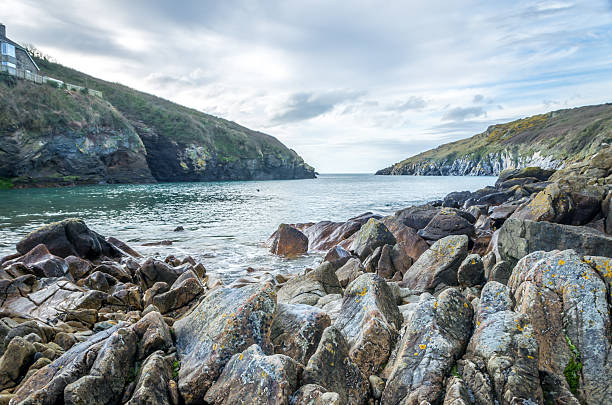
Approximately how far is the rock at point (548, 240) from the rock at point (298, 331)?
572cm

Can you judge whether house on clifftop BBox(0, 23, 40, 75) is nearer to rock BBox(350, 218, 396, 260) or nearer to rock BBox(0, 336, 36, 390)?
rock BBox(350, 218, 396, 260)

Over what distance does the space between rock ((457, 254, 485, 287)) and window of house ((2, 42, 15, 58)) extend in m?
108

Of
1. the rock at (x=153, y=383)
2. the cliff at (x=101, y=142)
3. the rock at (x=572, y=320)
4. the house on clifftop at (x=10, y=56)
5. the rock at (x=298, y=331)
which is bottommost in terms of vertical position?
the rock at (x=153, y=383)

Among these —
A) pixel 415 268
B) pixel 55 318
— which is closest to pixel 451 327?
pixel 415 268

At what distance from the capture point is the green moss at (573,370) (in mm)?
3738

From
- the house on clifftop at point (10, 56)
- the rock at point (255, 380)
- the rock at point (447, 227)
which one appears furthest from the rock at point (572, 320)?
the house on clifftop at point (10, 56)

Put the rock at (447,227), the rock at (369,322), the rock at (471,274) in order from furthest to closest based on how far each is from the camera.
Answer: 1. the rock at (447,227)
2. the rock at (471,274)
3. the rock at (369,322)

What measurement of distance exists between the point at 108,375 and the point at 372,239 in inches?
481

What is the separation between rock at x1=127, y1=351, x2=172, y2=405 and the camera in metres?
3.98

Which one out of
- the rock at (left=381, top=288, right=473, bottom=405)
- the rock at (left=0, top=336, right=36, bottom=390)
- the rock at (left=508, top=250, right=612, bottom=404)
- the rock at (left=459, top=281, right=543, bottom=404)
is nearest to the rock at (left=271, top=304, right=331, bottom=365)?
the rock at (left=381, top=288, right=473, bottom=405)

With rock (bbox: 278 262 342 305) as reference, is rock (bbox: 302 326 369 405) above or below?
above

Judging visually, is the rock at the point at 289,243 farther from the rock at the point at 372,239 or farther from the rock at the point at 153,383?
the rock at the point at 153,383

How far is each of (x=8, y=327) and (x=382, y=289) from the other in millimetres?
7430

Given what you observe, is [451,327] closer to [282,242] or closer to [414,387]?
[414,387]
